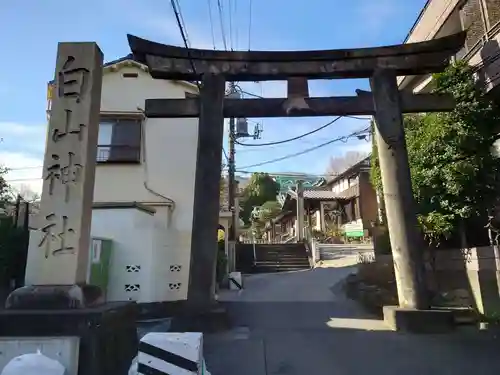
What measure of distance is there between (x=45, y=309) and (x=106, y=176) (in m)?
9.41

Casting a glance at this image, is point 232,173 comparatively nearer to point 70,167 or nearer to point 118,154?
point 118,154

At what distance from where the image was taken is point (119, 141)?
47.1 ft

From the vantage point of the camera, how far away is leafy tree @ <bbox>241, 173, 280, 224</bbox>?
49969mm

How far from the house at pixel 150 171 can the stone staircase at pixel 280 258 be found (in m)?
12.5

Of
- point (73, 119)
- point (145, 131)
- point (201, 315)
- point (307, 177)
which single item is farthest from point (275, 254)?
point (307, 177)

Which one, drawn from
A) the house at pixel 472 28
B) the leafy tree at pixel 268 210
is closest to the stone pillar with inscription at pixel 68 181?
the house at pixel 472 28

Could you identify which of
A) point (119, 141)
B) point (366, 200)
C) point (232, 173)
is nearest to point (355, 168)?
point (366, 200)

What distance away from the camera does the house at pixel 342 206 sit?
32.7m

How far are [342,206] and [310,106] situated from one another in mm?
30100

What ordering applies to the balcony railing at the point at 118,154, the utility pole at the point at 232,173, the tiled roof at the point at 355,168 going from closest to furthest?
the balcony railing at the point at 118,154 → the utility pole at the point at 232,173 → the tiled roof at the point at 355,168

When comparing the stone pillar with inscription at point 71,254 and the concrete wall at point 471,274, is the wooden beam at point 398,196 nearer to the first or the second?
the concrete wall at point 471,274

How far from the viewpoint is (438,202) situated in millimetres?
10797

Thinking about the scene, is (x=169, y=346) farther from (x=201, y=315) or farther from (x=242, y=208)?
(x=242, y=208)

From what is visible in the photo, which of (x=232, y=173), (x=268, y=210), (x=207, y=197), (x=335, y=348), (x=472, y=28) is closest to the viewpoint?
(x=335, y=348)
